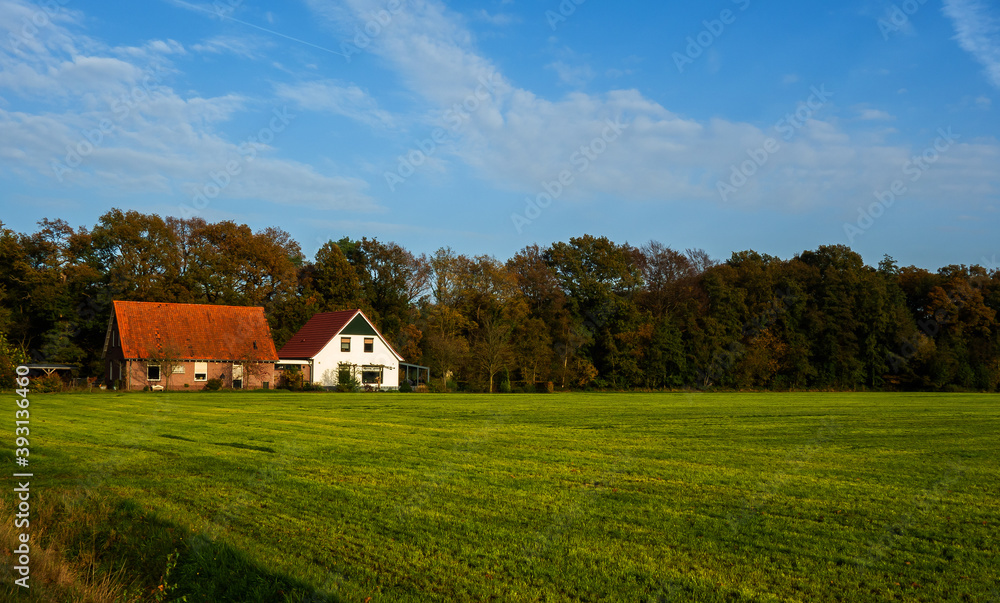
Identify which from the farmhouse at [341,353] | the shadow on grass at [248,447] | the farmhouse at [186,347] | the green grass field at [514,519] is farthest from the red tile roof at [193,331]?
the shadow on grass at [248,447]

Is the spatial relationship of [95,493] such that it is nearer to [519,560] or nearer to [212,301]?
[519,560]

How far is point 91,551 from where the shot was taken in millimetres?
6730

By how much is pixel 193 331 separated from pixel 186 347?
1745 millimetres

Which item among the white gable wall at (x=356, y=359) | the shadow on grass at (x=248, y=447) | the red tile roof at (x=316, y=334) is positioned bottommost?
the shadow on grass at (x=248, y=447)

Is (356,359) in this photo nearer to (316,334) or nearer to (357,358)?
(357,358)

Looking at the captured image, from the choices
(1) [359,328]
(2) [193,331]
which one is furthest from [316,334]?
(2) [193,331]

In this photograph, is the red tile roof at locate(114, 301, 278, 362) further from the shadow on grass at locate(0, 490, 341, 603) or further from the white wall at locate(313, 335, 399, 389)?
the shadow on grass at locate(0, 490, 341, 603)

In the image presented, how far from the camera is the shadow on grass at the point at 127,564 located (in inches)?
218

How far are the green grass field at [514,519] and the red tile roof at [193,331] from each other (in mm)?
33664

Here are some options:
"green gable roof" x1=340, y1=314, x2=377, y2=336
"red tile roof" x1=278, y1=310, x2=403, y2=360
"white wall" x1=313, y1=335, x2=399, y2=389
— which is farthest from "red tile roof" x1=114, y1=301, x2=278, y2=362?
"green gable roof" x1=340, y1=314, x2=377, y2=336

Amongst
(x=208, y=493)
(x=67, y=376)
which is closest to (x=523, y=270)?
(x=67, y=376)

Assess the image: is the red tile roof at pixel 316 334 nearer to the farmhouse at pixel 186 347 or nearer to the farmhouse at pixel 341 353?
the farmhouse at pixel 341 353

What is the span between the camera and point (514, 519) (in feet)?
25.9

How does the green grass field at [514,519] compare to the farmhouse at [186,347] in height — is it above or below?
below
